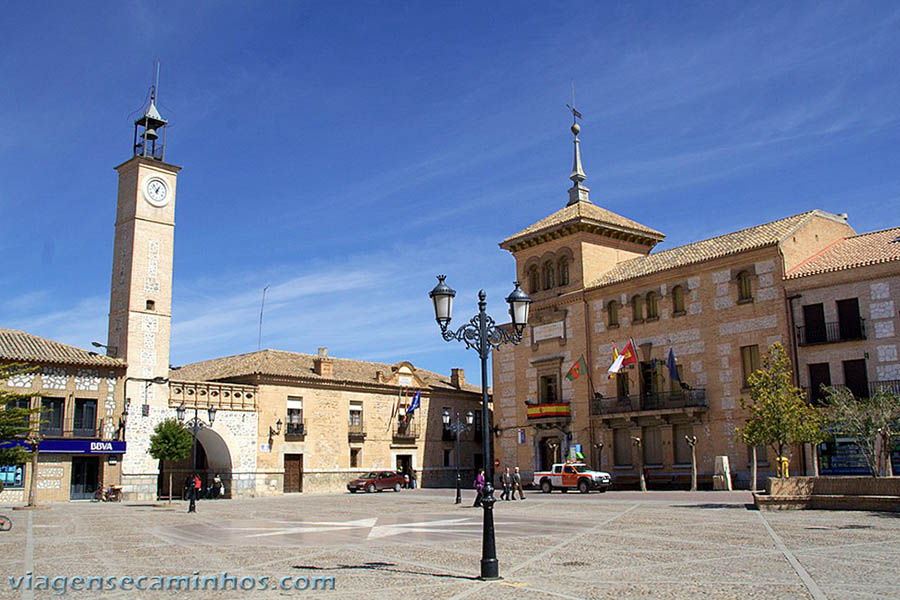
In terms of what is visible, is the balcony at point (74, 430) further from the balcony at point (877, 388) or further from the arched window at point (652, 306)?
the balcony at point (877, 388)

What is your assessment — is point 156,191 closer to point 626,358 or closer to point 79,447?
point 79,447

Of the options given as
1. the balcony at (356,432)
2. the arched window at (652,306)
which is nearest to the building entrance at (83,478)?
the balcony at (356,432)

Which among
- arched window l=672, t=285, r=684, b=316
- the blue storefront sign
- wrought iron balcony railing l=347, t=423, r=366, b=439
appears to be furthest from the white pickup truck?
the blue storefront sign

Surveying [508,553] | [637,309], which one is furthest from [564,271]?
[508,553]

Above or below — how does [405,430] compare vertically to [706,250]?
below

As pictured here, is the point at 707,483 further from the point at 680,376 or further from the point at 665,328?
the point at 665,328

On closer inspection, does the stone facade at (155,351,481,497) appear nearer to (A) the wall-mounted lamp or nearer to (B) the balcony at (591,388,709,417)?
(A) the wall-mounted lamp

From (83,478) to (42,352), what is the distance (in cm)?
604

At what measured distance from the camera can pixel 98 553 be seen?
14.3 m

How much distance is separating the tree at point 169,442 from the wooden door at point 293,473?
30.3ft

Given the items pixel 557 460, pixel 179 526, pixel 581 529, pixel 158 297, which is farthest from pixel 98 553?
pixel 557 460

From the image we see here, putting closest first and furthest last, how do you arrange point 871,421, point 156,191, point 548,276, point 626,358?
point 871,421 → point 626,358 → point 156,191 → point 548,276

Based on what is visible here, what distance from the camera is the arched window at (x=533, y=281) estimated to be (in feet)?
153

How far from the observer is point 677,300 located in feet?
127
